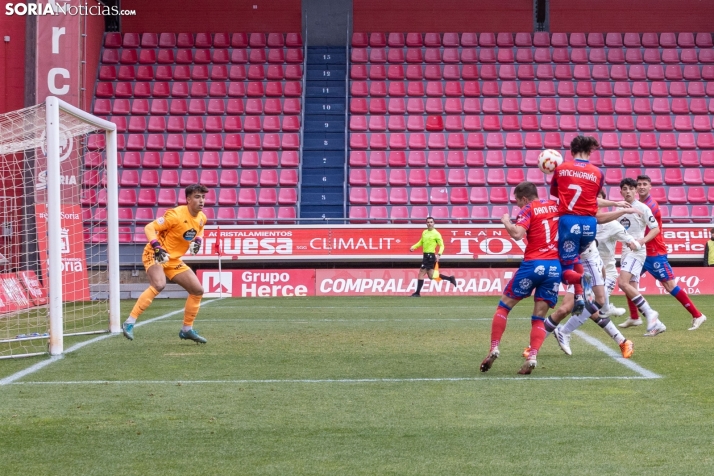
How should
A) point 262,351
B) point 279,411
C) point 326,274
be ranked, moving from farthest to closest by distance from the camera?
1. point 326,274
2. point 262,351
3. point 279,411

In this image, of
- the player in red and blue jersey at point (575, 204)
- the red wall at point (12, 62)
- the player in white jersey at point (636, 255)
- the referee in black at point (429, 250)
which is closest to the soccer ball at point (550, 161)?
the player in red and blue jersey at point (575, 204)

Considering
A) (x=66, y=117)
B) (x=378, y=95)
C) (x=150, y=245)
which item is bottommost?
(x=150, y=245)

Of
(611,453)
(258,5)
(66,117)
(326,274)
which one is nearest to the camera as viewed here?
(611,453)

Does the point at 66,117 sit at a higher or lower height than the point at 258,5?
lower

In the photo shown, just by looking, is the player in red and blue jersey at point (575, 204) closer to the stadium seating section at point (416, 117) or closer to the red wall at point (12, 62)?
the stadium seating section at point (416, 117)

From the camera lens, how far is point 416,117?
2925 cm

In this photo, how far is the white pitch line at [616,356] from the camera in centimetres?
829

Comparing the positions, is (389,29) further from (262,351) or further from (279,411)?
(279,411)

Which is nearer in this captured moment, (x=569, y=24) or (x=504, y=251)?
(x=504, y=251)

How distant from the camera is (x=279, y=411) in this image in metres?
6.61

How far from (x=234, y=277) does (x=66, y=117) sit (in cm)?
1248

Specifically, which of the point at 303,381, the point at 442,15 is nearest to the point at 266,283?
the point at 442,15

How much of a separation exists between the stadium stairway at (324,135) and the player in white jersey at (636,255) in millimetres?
14133

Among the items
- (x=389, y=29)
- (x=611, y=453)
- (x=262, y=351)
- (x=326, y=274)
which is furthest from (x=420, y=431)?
(x=389, y=29)
